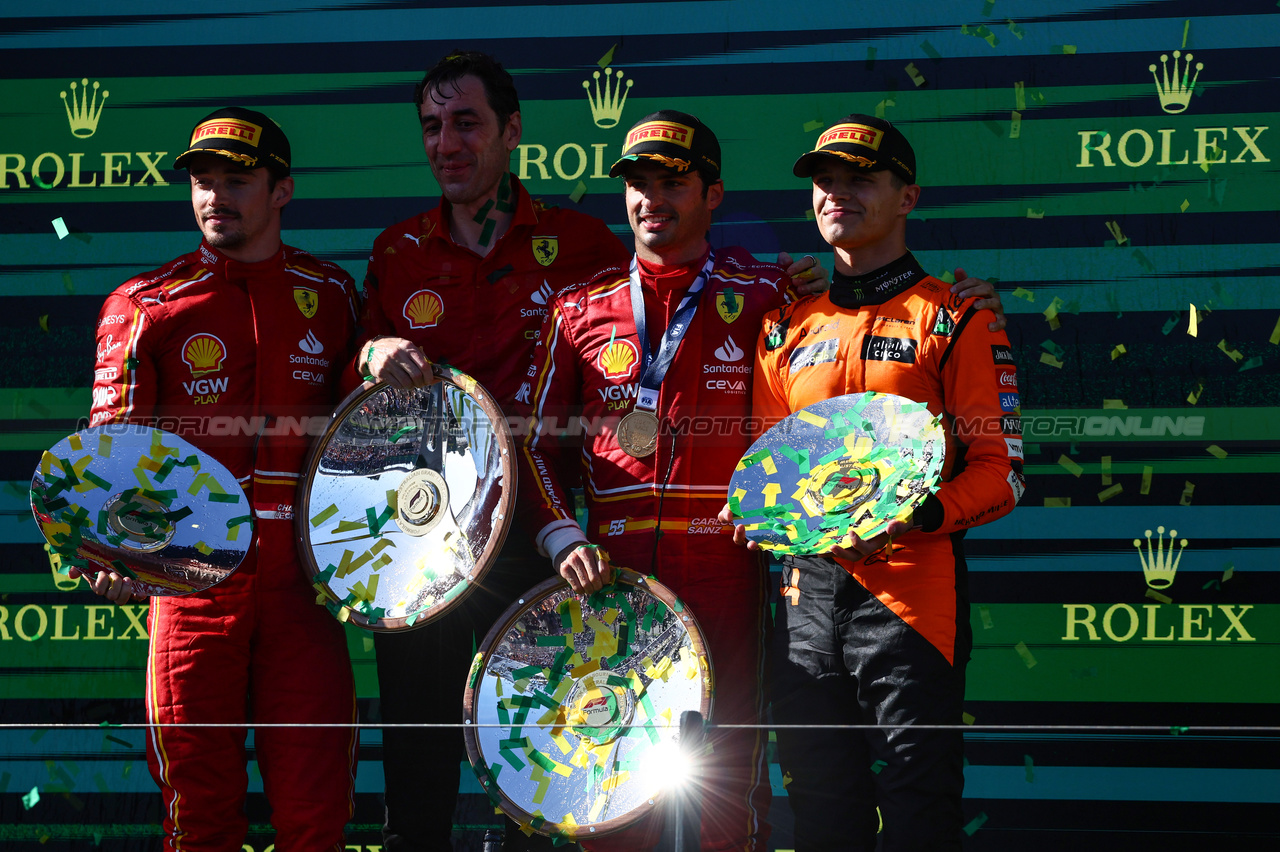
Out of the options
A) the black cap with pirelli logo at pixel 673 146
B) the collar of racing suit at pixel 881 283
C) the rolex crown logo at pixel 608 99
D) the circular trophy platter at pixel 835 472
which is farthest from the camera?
the rolex crown logo at pixel 608 99

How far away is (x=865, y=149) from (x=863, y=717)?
1.18m

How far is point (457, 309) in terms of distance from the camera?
Answer: 8.72ft

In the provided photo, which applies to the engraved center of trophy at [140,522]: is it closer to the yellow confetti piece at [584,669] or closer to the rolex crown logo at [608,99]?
the yellow confetti piece at [584,669]

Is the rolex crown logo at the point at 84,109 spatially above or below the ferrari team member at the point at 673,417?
above

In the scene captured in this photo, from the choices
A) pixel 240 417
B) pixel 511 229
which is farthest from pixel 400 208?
pixel 240 417

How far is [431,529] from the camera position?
2445 millimetres

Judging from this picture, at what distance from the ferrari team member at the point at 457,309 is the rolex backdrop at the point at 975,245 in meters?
0.62

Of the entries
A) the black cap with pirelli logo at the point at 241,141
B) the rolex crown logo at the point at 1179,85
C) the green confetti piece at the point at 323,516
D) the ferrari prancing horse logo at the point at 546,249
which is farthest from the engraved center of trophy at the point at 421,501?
the rolex crown logo at the point at 1179,85

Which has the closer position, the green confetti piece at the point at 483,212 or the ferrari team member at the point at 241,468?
the ferrari team member at the point at 241,468

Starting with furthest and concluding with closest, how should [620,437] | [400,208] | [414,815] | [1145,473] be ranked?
[400,208], [1145,473], [414,815], [620,437]

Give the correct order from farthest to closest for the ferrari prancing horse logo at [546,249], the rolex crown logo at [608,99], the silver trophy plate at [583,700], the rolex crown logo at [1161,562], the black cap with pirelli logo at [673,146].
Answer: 1. the rolex crown logo at [608,99]
2. the rolex crown logo at [1161,562]
3. the ferrari prancing horse logo at [546,249]
4. the black cap with pirelli logo at [673,146]
5. the silver trophy plate at [583,700]

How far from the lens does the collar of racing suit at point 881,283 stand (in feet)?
7.60

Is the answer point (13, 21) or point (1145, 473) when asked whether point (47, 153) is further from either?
point (1145, 473)

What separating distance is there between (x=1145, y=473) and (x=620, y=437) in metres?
1.65
